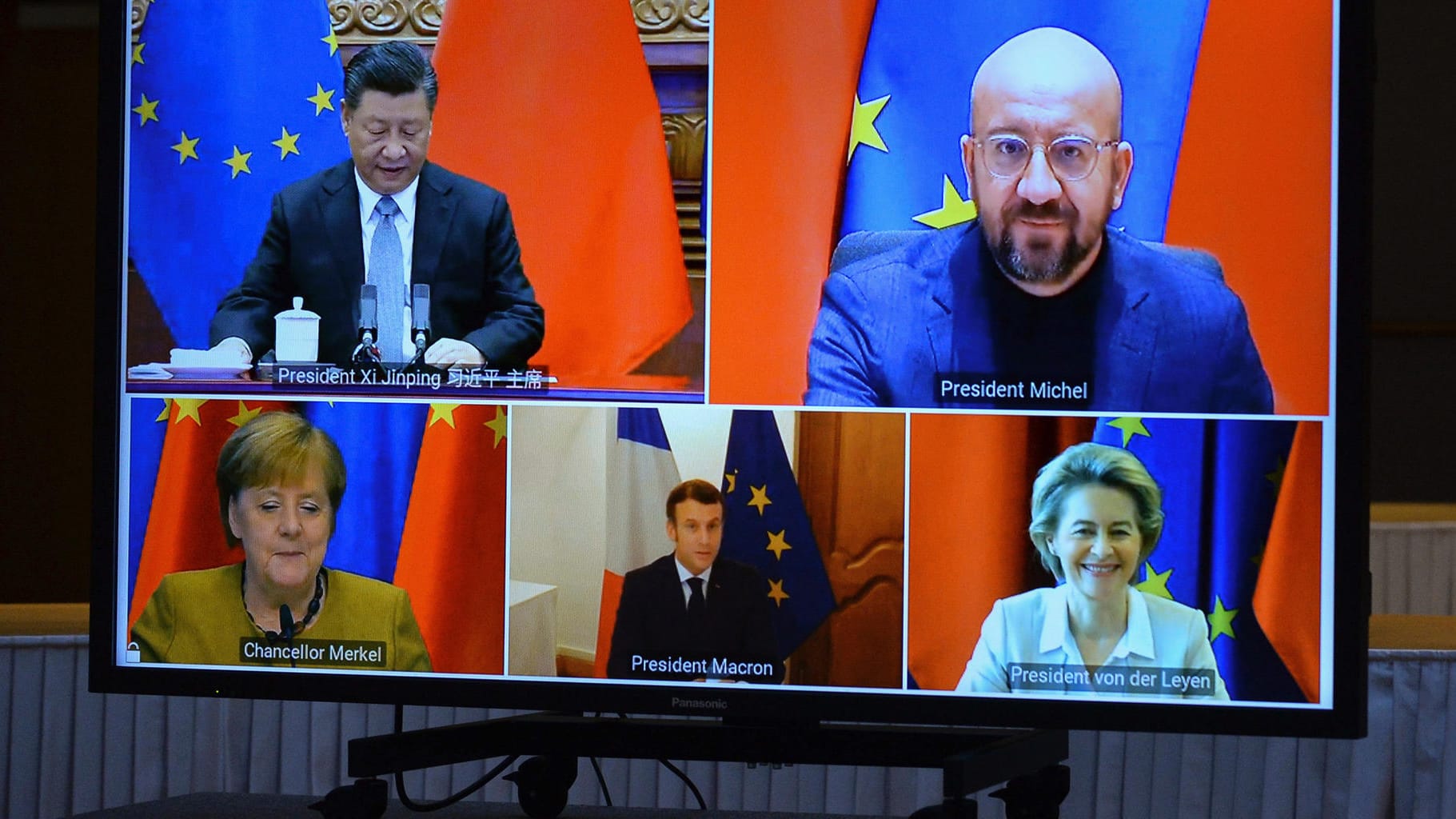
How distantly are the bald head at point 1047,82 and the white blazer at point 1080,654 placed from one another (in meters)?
0.49

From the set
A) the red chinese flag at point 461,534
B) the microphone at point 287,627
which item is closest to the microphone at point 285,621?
the microphone at point 287,627

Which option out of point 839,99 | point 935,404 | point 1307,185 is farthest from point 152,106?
point 1307,185

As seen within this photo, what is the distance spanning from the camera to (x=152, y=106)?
197cm

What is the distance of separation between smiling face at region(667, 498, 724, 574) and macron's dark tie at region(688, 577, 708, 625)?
11 mm

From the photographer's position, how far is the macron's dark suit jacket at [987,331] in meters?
1.72

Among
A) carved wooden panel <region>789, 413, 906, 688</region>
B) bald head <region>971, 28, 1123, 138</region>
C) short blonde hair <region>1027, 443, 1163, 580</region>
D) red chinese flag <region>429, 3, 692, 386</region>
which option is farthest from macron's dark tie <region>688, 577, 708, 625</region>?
bald head <region>971, 28, 1123, 138</region>

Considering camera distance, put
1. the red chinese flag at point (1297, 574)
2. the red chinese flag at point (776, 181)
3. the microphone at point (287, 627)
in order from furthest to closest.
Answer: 1. the microphone at point (287, 627)
2. the red chinese flag at point (776, 181)
3. the red chinese flag at point (1297, 574)

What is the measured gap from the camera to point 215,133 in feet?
6.39

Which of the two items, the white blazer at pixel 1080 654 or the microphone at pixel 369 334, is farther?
the microphone at pixel 369 334

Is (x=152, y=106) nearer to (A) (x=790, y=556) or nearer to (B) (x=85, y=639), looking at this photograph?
(A) (x=790, y=556)

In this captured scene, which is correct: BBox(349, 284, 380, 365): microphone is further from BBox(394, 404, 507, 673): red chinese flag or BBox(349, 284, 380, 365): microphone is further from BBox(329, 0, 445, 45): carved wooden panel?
Answer: BBox(329, 0, 445, 45): carved wooden panel

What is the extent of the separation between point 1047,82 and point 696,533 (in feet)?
1.98

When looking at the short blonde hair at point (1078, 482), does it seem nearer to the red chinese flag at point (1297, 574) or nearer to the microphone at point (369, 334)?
the red chinese flag at point (1297, 574)

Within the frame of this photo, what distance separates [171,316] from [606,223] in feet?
1.72
